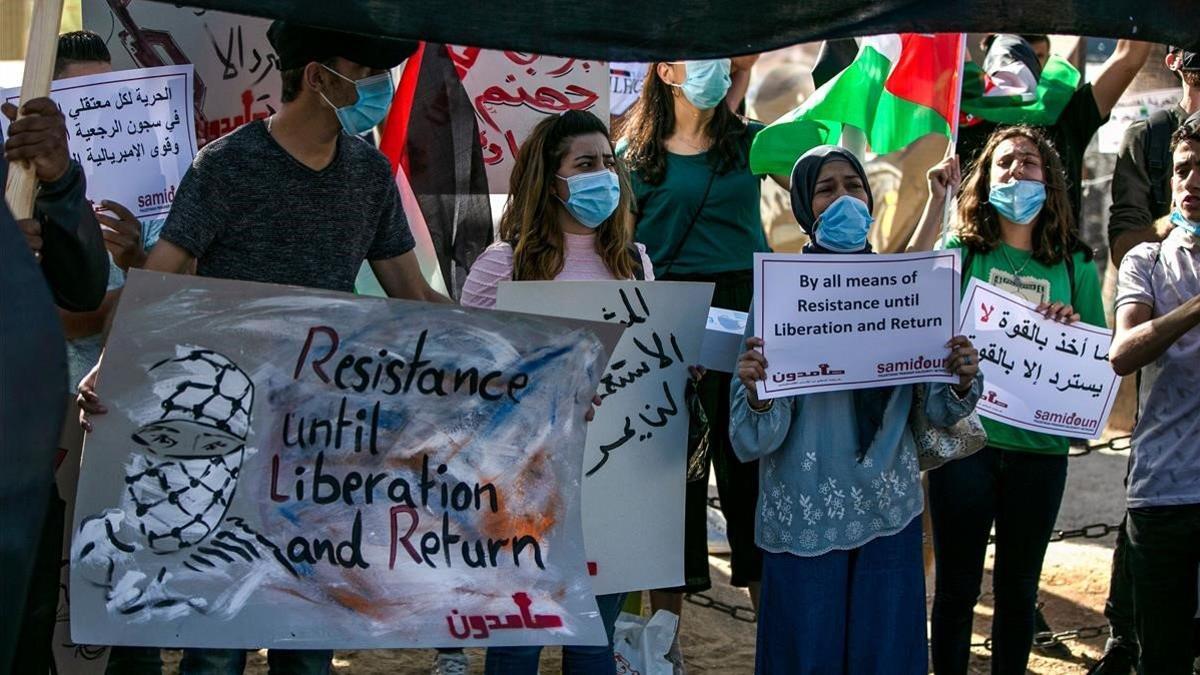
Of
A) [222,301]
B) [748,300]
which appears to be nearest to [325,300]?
[222,301]

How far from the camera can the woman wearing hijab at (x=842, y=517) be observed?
4.48 meters

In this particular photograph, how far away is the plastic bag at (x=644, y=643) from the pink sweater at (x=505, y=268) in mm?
1177

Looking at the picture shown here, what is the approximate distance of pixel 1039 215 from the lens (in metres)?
5.49

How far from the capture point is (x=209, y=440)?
4008 mm

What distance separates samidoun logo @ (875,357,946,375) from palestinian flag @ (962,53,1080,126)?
212cm

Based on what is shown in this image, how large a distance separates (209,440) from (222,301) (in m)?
0.33

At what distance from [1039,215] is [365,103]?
239 cm

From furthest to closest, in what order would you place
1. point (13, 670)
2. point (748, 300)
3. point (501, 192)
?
point (501, 192) → point (748, 300) → point (13, 670)

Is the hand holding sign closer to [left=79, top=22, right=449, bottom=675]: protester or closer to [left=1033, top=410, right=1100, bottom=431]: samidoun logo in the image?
[left=79, top=22, right=449, bottom=675]: protester

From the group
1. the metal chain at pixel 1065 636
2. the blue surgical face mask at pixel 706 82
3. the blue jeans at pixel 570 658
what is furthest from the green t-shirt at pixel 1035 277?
the blue jeans at pixel 570 658

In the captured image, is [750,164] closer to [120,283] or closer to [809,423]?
[809,423]

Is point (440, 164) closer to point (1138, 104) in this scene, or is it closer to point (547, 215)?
point (547, 215)

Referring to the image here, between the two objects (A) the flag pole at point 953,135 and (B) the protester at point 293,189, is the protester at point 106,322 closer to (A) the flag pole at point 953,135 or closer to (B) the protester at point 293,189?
(B) the protester at point 293,189

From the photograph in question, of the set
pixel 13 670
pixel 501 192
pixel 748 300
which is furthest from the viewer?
pixel 501 192
